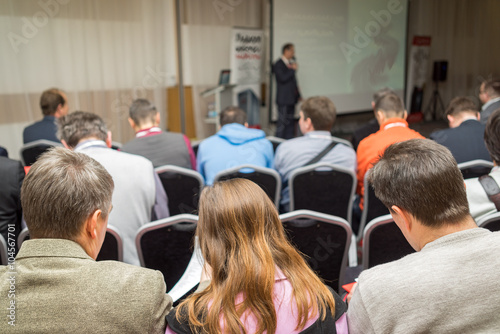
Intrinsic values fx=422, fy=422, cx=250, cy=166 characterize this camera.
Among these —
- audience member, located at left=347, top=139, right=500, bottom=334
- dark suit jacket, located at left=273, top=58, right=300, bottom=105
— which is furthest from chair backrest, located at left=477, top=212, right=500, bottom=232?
dark suit jacket, located at left=273, top=58, right=300, bottom=105

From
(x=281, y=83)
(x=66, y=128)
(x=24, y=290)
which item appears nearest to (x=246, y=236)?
(x=24, y=290)

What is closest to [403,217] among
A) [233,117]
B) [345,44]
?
[233,117]

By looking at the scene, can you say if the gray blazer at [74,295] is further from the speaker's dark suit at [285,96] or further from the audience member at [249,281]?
the speaker's dark suit at [285,96]

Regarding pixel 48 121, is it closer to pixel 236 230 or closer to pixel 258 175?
pixel 258 175

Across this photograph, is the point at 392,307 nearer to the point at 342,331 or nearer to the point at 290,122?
the point at 342,331

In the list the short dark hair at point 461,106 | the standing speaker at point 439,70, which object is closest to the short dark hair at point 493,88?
the short dark hair at point 461,106

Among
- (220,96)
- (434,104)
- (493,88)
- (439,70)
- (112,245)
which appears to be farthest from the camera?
(434,104)

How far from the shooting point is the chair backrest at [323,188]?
2641 millimetres

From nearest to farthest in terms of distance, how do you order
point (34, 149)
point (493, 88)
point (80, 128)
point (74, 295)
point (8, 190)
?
point (74, 295) → point (8, 190) → point (80, 128) → point (34, 149) → point (493, 88)

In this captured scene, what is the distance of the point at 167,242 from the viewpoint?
6.06 ft

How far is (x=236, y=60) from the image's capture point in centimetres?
715

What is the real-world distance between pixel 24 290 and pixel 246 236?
0.55 metres

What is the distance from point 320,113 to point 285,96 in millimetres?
3968

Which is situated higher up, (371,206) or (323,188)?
(323,188)
